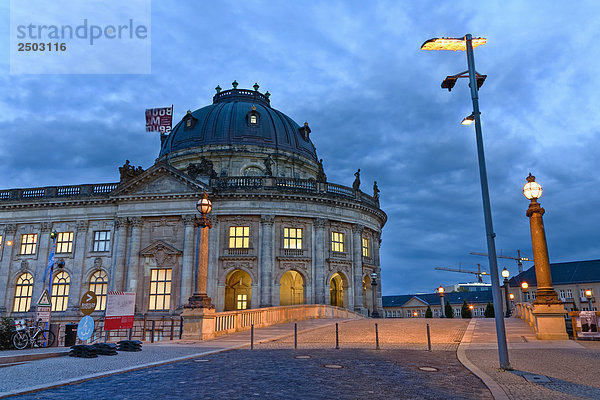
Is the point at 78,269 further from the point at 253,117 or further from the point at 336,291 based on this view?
the point at 336,291

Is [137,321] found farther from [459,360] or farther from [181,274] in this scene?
[459,360]

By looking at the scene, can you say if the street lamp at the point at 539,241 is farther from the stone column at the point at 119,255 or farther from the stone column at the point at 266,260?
the stone column at the point at 119,255

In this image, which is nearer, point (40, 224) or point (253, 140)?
point (40, 224)

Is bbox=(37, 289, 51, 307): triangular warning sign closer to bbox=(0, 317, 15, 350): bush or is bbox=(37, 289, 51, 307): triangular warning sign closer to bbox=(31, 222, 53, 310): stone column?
bbox=(0, 317, 15, 350): bush

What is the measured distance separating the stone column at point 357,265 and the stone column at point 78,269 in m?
24.0

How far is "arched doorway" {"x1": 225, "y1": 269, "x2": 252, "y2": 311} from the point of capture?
44.9m

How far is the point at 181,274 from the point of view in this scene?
130 ft

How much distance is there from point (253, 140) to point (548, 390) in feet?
145

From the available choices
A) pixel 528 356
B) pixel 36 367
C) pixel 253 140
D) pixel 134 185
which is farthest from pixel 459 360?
pixel 253 140

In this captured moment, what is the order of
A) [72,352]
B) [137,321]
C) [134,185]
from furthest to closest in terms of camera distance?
[134,185] → [137,321] → [72,352]

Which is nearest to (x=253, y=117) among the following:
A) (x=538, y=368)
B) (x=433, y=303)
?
(x=538, y=368)

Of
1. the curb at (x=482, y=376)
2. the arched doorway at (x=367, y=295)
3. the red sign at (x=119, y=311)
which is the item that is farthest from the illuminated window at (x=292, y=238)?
the curb at (x=482, y=376)

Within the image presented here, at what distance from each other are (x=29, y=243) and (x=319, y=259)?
27198mm

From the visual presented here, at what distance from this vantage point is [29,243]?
44.1 meters
